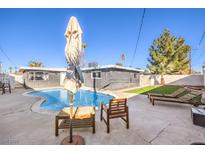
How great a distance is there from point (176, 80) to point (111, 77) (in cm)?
1319

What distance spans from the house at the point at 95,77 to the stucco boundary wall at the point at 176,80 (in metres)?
3.86

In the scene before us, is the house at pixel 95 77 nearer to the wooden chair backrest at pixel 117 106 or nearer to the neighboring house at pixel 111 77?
the neighboring house at pixel 111 77

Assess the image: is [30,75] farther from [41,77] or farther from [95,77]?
[95,77]

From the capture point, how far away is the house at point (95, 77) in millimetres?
13594

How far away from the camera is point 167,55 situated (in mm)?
18594

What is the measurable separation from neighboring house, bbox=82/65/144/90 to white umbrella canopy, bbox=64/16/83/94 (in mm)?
9247

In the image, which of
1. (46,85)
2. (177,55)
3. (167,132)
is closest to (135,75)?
(177,55)

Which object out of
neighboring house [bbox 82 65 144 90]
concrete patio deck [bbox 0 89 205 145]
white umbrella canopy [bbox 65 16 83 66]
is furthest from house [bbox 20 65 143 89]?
white umbrella canopy [bbox 65 16 83 66]

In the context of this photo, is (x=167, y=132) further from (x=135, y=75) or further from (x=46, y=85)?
(x=46, y=85)

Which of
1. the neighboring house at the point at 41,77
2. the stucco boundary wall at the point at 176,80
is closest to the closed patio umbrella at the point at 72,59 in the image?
the neighboring house at the point at 41,77

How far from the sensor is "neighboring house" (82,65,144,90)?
1341cm

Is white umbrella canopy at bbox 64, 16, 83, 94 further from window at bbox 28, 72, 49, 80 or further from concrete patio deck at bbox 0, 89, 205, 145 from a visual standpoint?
window at bbox 28, 72, 49, 80
